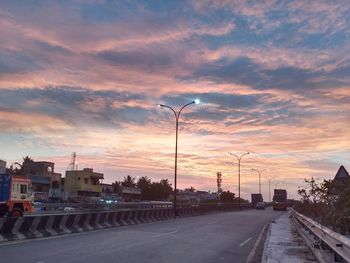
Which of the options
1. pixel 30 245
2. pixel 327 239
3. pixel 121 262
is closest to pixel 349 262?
pixel 327 239

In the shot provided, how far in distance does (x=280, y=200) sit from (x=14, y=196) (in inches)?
2819

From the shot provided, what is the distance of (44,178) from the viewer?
93125 mm

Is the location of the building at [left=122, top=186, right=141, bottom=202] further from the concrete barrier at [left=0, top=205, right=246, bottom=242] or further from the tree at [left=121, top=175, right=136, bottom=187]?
the concrete barrier at [left=0, top=205, right=246, bottom=242]

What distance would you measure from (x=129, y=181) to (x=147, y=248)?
13539 centimetres

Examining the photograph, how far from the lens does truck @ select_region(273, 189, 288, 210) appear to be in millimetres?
94062

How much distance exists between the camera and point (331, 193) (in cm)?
1279

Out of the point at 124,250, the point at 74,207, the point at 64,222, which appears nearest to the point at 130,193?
the point at 74,207

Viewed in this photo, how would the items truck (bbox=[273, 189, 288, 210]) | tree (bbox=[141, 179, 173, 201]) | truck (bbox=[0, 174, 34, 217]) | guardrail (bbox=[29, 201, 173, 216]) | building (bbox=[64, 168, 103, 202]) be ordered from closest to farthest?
truck (bbox=[0, 174, 34, 217]), guardrail (bbox=[29, 201, 173, 216]), truck (bbox=[273, 189, 288, 210]), building (bbox=[64, 168, 103, 202]), tree (bbox=[141, 179, 173, 201])

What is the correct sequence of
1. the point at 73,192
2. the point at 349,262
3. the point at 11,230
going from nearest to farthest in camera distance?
the point at 349,262 < the point at 11,230 < the point at 73,192

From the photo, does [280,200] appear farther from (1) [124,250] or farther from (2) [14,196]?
(1) [124,250]

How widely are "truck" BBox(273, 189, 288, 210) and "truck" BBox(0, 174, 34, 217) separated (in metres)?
68.6

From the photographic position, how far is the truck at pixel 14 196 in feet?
102

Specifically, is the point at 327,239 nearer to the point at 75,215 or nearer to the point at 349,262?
the point at 349,262

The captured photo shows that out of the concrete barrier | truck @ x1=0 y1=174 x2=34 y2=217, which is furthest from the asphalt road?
truck @ x1=0 y1=174 x2=34 y2=217
